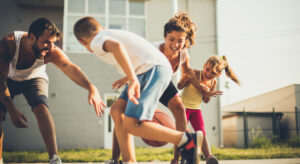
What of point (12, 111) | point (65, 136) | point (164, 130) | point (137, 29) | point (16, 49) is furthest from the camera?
point (137, 29)

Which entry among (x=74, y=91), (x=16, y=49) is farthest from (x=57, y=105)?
(x=16, y=49)

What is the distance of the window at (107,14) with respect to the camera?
11.9 m

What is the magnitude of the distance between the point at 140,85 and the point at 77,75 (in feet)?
2.77

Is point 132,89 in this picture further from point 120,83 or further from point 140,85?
point 120,83

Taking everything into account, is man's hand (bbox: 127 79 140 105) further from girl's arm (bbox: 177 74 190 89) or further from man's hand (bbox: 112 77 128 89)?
girl's arm (bbox: 177 74 190 89)

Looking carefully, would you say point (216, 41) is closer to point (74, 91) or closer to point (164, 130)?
point (74, 91)

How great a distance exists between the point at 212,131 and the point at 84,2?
7.45 m

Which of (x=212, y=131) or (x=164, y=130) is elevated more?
(x=164, y=130)

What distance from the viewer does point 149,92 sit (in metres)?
2.41

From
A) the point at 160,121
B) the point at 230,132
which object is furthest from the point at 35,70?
the point at 230,132

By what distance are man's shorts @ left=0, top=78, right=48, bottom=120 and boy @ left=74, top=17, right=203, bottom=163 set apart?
977mm

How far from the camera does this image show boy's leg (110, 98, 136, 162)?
2494 mm

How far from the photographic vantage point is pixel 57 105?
1153 cm

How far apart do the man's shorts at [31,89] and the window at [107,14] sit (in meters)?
8.75
